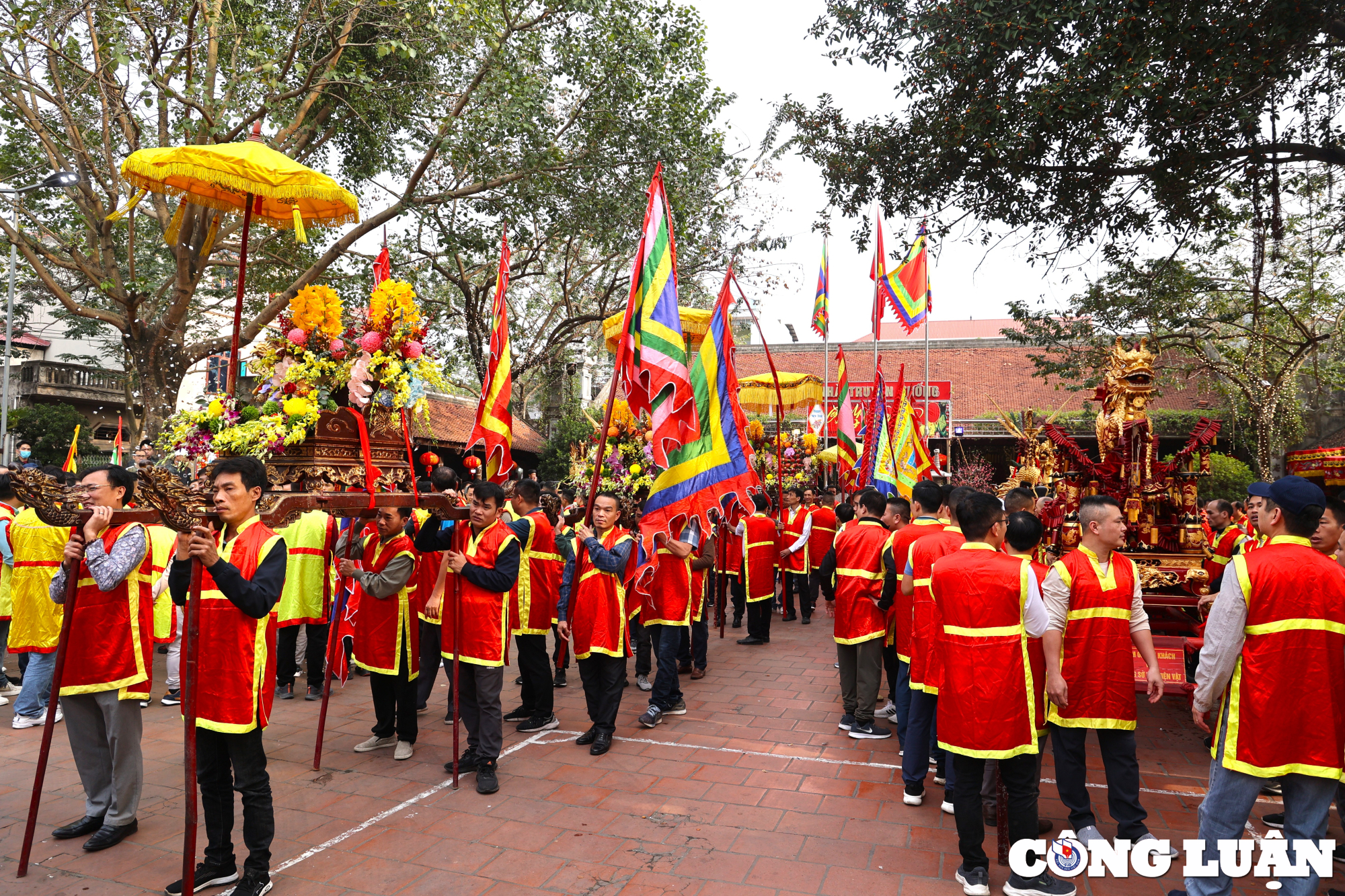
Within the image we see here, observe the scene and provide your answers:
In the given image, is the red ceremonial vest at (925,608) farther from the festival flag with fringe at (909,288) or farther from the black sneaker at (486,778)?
the festival flag with fringe at (909,288)

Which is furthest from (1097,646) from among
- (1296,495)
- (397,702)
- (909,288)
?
(909,288)

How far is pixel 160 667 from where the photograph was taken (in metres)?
8.24

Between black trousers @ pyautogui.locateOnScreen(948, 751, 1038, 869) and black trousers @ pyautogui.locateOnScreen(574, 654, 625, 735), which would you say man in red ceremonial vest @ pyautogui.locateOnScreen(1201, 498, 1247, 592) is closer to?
black trousers @ pyautogui.locateOnScreen(948, 751, 1038, 869)

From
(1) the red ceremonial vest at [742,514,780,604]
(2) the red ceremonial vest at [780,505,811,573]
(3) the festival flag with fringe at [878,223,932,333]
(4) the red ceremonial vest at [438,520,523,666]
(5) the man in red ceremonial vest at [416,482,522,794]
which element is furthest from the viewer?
(3) the festival flag with fringe at [878,223,932,333]

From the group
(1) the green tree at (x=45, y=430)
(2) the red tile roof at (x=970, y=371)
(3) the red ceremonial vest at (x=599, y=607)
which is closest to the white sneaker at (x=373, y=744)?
(3) the red ceremonial vest at (x=599, y=607)

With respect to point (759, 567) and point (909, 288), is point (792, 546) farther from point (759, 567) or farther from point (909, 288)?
point (909, 288)

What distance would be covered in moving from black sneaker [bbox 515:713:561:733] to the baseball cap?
5.01 m

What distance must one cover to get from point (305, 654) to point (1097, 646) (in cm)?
676

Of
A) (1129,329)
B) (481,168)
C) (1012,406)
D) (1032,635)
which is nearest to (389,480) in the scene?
(1032,635)

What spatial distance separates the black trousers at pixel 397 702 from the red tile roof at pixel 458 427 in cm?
1460

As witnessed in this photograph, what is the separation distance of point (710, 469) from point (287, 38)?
9.30 meters

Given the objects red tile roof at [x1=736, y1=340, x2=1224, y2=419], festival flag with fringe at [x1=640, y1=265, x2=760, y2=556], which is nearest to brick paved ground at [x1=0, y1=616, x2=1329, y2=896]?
festival flag with fringe at [x1=640, y1=265, x2=760, y2=556]

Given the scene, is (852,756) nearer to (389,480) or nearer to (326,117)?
(389,480)

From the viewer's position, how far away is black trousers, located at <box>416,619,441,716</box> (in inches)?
247
